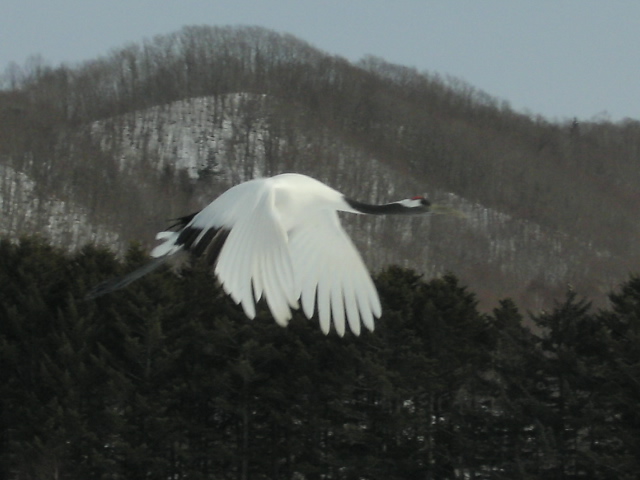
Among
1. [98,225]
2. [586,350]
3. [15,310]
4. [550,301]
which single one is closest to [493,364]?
[586,350]

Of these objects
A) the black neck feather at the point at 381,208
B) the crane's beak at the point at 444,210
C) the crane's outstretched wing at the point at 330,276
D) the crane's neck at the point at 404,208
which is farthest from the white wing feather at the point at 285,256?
the crane's beak at the point at 444,210

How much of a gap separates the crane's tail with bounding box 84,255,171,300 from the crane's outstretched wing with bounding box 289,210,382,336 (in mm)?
976

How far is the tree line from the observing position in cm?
3869

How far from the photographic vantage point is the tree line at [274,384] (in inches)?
1523

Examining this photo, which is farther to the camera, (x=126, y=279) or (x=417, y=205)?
(x=417, y=205)

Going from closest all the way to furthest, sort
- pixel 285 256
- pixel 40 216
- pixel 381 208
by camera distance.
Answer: pixel 285 256, pixel 381 208, pixel 40 216

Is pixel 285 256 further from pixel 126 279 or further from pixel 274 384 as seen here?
pixel 274 384

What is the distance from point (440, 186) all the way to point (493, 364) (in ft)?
199

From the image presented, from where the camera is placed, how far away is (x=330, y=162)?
315 ft

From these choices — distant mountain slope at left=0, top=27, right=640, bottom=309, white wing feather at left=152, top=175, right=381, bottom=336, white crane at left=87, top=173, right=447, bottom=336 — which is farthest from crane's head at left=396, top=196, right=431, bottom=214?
distant mountain slope at left=0, top=27, right=640, bottom=309

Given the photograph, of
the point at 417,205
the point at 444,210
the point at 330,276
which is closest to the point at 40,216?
the point at 417,205

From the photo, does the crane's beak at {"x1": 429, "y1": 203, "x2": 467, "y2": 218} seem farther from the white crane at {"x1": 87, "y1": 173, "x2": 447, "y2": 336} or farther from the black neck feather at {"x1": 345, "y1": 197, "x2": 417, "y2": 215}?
the white crane at {"x1": 87, "y1": 173, "x2": 447, "y2": 336}

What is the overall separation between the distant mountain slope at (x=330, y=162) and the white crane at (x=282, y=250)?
6511 centimetres

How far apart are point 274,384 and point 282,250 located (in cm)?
3315
